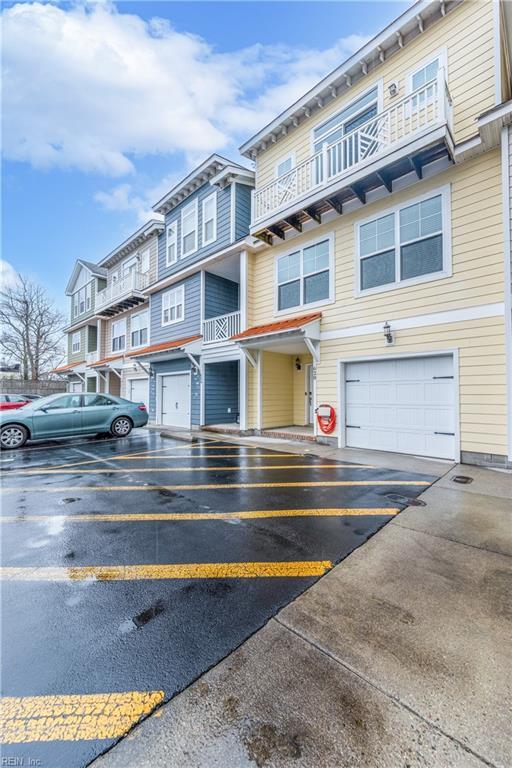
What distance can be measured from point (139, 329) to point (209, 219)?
21.9 feet

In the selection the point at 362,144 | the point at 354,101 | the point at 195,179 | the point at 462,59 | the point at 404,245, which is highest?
the point at 195,179

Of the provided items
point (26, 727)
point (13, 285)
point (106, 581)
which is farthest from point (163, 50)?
point (13, 285)

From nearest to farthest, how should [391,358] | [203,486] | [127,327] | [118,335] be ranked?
1. [203,486]
2. [391,358]
3. [127,327]
4. [118,335]

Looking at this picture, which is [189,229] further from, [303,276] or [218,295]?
[303,276]

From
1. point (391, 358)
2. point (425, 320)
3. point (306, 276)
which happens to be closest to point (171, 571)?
point (391, 358)

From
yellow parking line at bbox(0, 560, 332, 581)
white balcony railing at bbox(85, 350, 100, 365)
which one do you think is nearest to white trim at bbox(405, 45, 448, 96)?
yellow parking line at bbox(0, 560, 332, 581)

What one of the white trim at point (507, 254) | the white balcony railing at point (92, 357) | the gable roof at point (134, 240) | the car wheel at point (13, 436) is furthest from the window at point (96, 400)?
the white balcony railing at point (92, 357)

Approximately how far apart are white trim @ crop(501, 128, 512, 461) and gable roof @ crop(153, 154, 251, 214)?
7388mm

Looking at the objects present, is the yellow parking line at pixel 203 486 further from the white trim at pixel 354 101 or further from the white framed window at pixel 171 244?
the white framed window at pixel 171 244

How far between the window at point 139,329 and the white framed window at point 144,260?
80.2 inches

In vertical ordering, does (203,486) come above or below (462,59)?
below

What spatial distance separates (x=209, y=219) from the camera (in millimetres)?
11594

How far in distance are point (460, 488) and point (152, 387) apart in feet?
39.2

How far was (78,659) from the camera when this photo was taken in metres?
1.83
